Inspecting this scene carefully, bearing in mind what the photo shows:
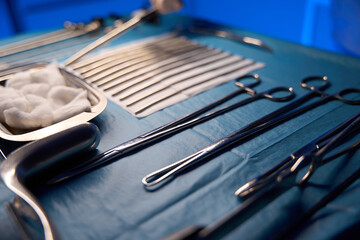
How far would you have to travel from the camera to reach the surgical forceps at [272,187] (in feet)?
1.09

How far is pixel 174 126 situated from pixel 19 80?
33 cm

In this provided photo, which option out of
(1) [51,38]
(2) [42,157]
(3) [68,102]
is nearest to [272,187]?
(2) [42,157]

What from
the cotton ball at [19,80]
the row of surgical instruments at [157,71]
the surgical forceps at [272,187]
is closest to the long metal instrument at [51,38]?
the row of surgical instruments at [157,71]

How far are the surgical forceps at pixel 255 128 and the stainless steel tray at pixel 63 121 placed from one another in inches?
6.3

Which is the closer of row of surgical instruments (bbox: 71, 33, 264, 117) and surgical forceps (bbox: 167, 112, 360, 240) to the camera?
surgical forceps (bbox: 167, 112, 360, 240)

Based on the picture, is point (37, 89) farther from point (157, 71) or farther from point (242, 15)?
point (242, 15)

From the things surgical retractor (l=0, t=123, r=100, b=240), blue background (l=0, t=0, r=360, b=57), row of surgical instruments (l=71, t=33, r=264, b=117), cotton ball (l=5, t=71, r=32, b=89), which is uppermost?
cotton ball (l=5, t=71, r=32, b=89)

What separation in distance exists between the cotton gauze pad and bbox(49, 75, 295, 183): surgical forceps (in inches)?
4.2

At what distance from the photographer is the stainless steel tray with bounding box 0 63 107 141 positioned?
49 centimetres

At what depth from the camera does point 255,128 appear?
0.55 meters

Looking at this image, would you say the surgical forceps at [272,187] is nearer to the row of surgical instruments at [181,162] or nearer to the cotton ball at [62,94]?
the row of surgical instruments at [181,162]

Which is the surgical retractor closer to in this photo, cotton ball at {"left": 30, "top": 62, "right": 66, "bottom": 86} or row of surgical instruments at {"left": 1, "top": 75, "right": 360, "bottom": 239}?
row of surgical instruments at {"left": 1, "top": 75, "right": 360, "bottom": 239}

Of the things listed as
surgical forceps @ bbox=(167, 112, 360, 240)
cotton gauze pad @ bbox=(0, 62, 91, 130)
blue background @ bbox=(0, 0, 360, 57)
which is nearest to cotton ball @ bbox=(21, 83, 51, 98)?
cotton gauze pad @ bbox=(0, 62, 91, 130)

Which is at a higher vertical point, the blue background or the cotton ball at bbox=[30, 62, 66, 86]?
the cotton ball at bbox=[30, 62, 66, 86]
